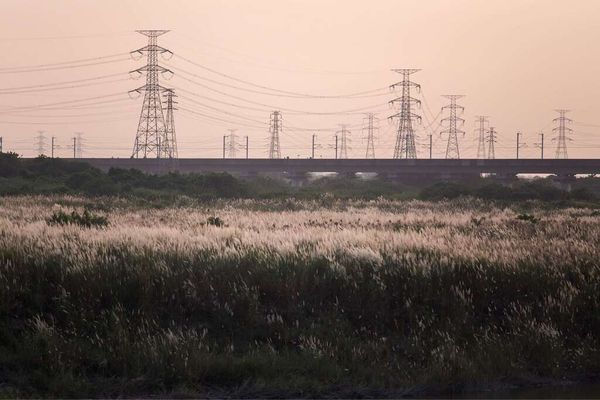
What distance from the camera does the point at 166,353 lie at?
11.9 metres

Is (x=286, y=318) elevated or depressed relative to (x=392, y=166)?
depressed

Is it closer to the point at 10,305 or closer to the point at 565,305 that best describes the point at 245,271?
the point at 10,305

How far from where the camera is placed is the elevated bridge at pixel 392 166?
118m

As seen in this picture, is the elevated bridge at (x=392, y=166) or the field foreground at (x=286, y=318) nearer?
the field foreground at (x=286, y=318)

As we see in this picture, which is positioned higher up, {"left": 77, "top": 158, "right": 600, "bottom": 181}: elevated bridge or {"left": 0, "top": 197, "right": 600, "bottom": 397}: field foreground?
{"left": 77, "top": 158, "right": 600, "bottom": 181}: elevated bridge

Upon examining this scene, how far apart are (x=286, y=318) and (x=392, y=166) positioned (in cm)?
10719

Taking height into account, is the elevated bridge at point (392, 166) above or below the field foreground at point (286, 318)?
above

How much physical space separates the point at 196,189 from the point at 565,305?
49.6m

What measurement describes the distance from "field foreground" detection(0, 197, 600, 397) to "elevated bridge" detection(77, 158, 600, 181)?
10032 centimetres

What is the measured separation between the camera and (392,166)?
11962 cm

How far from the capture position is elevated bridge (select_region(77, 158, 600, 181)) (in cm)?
11781

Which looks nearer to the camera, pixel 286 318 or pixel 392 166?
pixel 286 318

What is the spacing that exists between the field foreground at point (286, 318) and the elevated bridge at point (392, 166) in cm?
10032

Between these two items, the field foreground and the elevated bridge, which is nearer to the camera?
the field foreground
